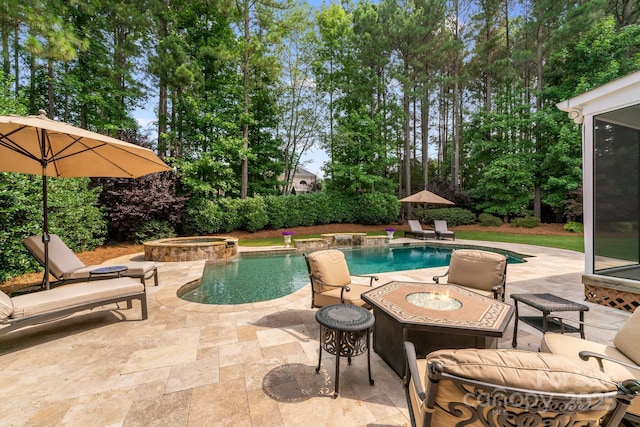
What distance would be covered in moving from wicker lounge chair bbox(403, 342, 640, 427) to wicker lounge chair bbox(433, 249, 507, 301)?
2.63 meters

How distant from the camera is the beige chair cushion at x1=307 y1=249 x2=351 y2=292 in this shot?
362 centimetres

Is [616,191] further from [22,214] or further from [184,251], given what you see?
[22,214]

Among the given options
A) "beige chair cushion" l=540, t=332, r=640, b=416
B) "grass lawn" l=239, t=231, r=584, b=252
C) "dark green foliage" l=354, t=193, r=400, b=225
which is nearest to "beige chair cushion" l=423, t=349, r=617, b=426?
"beige chair cushion" l=540, t=332, r=640, b=416

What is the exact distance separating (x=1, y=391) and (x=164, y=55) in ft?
43.6

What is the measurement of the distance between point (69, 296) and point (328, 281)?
3213 millimetres

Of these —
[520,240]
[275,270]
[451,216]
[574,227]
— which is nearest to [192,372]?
[275,270]

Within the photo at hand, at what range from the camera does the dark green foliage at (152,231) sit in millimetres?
10148

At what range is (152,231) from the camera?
1045 cm

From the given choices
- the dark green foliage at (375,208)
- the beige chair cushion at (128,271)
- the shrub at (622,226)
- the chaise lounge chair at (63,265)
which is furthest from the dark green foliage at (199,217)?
the shrub at (622,226)

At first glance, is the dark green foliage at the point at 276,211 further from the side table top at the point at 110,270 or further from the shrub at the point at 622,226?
the shrub at the point at 622,226

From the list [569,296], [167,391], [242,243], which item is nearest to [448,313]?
[167,391]

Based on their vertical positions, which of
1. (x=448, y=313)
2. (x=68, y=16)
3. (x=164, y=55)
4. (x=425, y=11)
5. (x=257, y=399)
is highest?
(x=425, y=11)

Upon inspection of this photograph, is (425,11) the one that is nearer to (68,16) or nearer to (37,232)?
(68,16)

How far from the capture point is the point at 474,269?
12.4 ft
